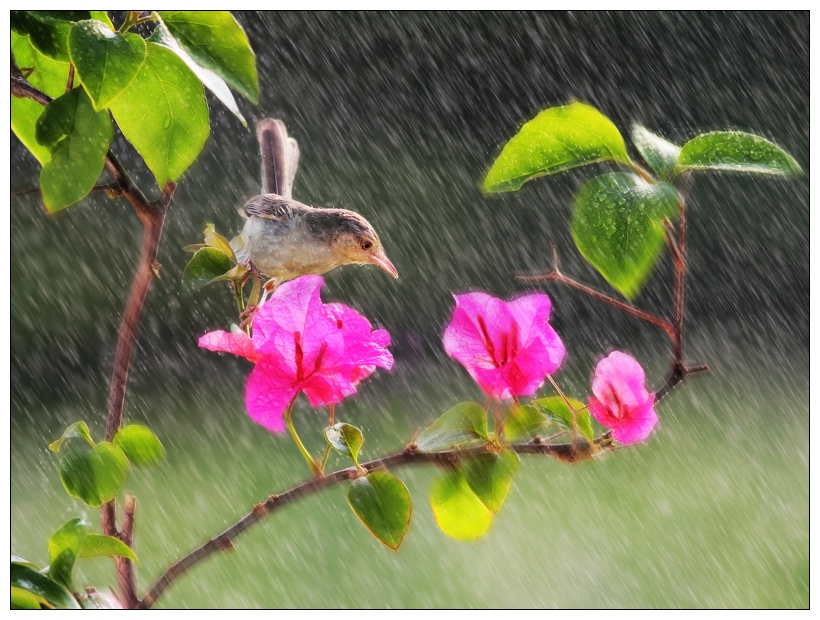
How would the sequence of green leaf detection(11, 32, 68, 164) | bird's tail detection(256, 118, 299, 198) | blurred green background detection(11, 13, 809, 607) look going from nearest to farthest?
green leaf detection(11, 32, 68, 164)
bird's tail detection(256, 118, 299, 198)
blurred green background detection(11, 13, 809, 607)

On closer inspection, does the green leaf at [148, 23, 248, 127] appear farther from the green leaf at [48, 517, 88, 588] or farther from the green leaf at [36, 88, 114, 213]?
the green leaf at [48, 517, 88, 588]

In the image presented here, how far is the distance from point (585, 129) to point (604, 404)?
0.33ft

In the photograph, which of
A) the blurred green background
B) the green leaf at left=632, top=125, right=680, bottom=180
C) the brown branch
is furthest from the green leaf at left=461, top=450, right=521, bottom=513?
the blurred green background

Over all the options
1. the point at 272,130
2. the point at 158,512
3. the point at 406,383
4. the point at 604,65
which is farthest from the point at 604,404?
the point at 604,65

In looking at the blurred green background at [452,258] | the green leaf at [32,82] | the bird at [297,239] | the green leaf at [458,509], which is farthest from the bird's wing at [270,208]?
the blurred green background at [452,258]

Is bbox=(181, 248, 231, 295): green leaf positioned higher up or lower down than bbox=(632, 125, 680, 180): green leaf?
higher up

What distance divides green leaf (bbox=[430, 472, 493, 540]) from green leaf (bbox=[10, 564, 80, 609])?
0.13 metres

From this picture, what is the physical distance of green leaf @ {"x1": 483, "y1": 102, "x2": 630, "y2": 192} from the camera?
0.31 meters

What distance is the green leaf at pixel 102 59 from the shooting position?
0.29 meters

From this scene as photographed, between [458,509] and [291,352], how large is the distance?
9 centimetres

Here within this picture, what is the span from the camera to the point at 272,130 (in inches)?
23.2

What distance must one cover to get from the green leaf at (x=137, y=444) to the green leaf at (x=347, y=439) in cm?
8

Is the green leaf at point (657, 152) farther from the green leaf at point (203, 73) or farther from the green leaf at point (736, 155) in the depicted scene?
the green leaf at point (203, 73)

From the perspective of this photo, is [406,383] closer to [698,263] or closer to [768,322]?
[698,263]
